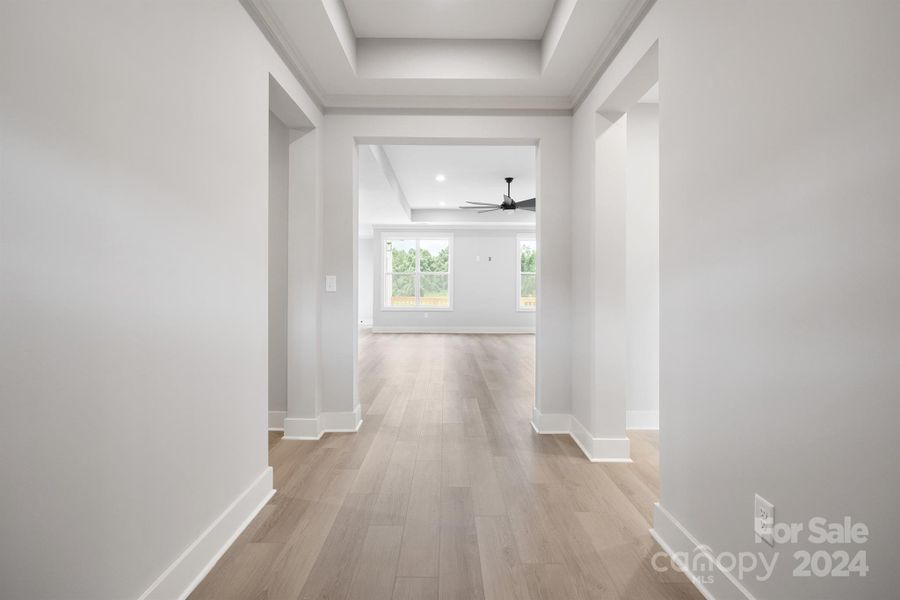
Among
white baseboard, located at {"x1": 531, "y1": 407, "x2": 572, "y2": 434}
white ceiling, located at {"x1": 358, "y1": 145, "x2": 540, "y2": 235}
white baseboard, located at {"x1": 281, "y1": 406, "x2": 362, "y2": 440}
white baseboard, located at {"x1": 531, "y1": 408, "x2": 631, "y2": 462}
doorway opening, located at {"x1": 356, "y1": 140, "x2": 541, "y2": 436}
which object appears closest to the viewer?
white baseboard, located at {"x1": 531, "y1": 408, "x2": 631, "y2": 462}

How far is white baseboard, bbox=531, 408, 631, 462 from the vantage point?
2.73 meters

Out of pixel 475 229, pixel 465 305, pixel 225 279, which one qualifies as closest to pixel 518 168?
pixel 475 229

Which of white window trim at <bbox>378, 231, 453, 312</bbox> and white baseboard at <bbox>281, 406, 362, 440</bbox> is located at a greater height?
white window trim at <bbox>378, 231, 453, 312</bbox>

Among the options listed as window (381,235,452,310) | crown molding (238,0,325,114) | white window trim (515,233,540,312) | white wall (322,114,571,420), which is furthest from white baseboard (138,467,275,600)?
white window trim (515,233,540,312)

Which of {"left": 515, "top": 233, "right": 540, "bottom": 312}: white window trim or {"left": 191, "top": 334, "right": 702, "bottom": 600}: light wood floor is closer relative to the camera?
{"left": 191, "top": 334, "right": 702, "bottom": 600}: light wood floor

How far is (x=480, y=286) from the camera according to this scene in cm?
1038

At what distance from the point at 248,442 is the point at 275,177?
83.8 inches

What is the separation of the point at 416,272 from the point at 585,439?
796cm

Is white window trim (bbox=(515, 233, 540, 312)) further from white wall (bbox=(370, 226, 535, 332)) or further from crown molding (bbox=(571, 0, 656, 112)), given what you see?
crown molding (bbox=(571, 0, 656, 112))

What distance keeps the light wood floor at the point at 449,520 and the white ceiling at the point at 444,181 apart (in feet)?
9.12

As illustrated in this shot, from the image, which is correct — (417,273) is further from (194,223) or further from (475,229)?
(194,223)

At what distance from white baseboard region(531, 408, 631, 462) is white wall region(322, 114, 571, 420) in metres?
0.09

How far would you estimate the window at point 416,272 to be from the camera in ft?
34.2

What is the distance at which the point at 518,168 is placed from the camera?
249 inches
